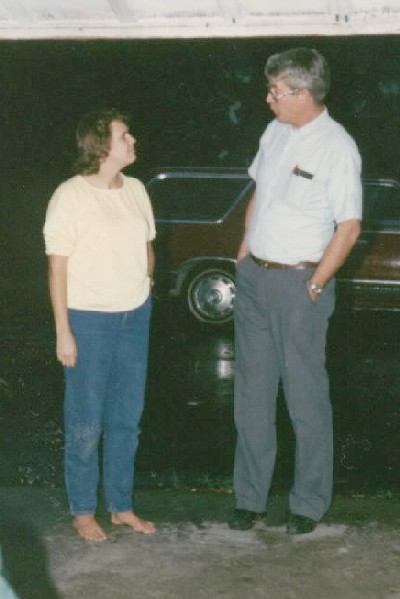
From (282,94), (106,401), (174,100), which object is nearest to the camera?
(282,94)

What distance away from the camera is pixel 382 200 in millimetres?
12094

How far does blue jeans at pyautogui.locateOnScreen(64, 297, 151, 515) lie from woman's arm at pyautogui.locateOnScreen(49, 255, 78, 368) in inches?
2.7

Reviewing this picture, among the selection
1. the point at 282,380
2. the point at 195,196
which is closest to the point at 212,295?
the point at 195,196

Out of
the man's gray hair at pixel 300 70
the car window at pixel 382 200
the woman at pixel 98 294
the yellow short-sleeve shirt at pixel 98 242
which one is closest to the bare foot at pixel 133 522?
the woman at pixel 98 294

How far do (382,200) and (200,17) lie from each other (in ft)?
26.5

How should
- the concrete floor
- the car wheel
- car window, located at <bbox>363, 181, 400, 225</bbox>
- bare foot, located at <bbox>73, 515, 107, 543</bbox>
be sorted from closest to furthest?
the concrete floor → bare foot, located at <bbox>73, 515, 107, 543</bbox> → the car wheel → car window, located at <bbox>363, 181, 400, 225</bbox>

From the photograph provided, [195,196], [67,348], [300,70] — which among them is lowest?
[67,348]

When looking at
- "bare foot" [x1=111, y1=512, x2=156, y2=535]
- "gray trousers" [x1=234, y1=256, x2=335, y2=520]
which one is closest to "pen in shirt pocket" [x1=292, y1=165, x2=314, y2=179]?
"gray trousers" [x1=234, y1=256, x2=335, y2=520]

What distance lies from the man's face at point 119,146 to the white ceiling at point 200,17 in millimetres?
401

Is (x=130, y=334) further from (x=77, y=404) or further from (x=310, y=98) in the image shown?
(x=310, y=98)

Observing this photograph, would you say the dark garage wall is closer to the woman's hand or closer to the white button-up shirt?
the white button-up shirt

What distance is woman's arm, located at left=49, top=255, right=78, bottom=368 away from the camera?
429 centimetres

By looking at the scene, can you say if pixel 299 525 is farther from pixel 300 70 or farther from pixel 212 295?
pixel 212 295

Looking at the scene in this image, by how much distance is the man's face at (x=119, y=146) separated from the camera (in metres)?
4.37
